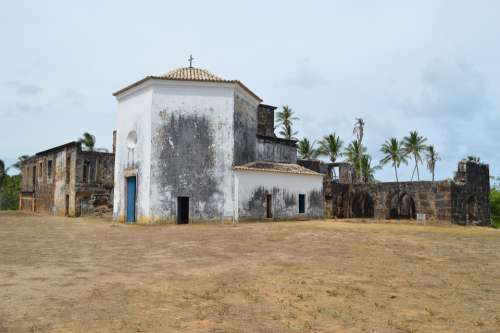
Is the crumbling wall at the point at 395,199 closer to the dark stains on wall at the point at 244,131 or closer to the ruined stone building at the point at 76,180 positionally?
the dark stains on wall at the point at 244,131

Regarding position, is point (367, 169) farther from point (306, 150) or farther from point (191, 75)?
point (191, 75)

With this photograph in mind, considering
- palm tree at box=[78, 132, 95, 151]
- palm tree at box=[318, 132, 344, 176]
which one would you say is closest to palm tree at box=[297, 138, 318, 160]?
palm tree at box=[318, 132, 344, 176]

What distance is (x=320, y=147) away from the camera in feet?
173

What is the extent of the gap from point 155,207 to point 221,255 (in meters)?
11.8

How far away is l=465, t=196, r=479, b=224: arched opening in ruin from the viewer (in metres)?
25.6

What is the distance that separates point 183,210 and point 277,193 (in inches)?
218

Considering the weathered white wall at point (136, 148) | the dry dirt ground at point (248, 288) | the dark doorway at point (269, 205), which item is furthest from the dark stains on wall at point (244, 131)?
the dry dirt ground at point (248, 288)

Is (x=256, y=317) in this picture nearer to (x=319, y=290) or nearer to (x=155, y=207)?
(x=319, y=290)

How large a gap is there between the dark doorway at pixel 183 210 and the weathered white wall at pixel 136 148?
5.35 feet

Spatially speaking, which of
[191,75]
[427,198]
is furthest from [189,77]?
[427,198]

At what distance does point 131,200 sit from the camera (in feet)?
76.9

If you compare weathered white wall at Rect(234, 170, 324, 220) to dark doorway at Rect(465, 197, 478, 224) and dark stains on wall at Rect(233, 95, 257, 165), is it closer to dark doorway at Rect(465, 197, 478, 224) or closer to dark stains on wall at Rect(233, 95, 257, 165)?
dark stains on wall at Rect(233, 95, 257, 165)

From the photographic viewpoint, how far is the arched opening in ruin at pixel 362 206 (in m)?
32.3

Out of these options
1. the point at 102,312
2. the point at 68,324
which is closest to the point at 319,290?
the point at 102,312
